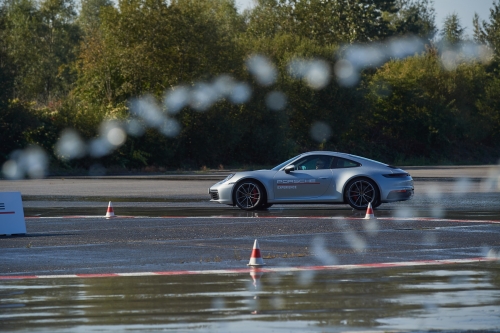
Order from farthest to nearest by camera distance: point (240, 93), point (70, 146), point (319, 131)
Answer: point (319, 131) → point (240, 93) → point (70, 146)

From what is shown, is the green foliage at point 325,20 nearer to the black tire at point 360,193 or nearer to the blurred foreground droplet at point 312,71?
the blurred foreground droplet at point 312,71

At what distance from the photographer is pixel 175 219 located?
62.0ft

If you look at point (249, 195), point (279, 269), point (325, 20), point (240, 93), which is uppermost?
point (325, 20)

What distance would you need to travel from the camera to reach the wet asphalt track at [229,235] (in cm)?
1217

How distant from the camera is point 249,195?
69.4 ft

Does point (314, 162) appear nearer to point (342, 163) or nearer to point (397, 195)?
point (342, 163)

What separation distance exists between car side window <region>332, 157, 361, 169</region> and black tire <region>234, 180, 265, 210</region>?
1.70 meters

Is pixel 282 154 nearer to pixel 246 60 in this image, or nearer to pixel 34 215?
pixel 246 60

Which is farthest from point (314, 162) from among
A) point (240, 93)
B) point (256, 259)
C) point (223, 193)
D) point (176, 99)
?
point (240, 93)

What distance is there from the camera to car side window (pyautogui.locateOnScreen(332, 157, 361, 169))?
21141 millimetres

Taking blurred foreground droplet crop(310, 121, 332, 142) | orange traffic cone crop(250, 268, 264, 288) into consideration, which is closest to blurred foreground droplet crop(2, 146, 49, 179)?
blurred foreground droplet crop(310, 121, 332, 142)

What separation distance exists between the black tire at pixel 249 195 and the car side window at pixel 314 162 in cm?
98

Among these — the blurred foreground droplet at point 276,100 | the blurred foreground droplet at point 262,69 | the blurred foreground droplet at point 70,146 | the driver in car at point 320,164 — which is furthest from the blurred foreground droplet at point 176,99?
the driver in car at point 320,164

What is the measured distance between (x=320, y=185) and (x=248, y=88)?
4338 cm
